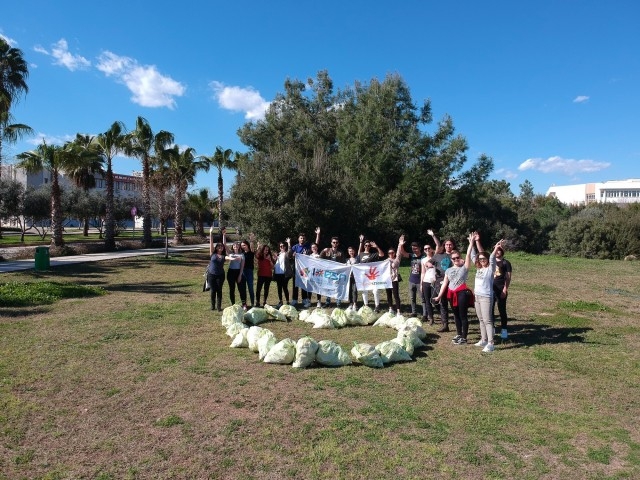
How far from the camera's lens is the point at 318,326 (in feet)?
30.2

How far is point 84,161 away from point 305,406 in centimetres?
2478

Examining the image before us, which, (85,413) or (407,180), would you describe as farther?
(407,180)

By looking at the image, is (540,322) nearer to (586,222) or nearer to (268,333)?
(268,333)

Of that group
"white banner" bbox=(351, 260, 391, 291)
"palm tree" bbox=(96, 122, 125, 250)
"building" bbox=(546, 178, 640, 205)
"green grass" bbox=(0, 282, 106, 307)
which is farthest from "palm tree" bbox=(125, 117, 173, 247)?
"building" bbox=(546, 178, 640, 205)

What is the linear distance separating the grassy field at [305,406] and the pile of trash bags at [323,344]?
177mm

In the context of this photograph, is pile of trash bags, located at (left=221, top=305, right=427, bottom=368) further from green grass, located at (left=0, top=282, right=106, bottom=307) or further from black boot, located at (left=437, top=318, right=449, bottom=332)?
green grass, located at (left=0, top=282, right=106, bottom=307)

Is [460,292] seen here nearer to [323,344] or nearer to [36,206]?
[323,344]

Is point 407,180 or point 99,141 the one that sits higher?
point 99,141

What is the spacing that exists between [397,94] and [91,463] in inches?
1138

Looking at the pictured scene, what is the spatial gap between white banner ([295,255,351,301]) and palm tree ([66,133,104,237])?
18.2 m

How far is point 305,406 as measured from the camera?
5227 mm

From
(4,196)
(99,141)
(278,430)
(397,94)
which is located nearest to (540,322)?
(278,430)

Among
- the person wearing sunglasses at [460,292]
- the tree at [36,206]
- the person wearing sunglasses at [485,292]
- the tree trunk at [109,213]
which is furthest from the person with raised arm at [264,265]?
the tree at [36,206]

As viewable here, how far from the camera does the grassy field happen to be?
402 centimetres
